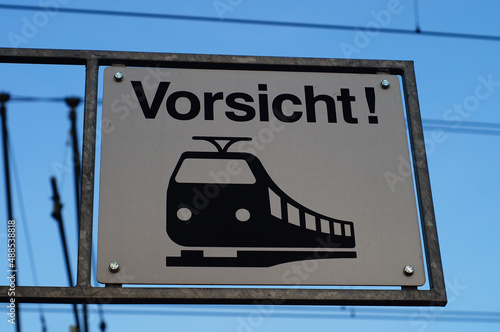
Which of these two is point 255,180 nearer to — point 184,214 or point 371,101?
point 184,214

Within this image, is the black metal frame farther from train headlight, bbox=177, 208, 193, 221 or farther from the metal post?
train headlight, bbox=177, 208, 193, 221

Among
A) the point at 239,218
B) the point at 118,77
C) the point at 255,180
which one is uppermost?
the point at 118,77

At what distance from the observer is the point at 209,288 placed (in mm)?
2969

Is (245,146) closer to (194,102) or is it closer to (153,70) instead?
(194,102)

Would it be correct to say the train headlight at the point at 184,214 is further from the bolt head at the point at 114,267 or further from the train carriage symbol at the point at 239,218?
the bolt head at the point at 114,267

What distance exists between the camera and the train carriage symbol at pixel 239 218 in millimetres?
3061

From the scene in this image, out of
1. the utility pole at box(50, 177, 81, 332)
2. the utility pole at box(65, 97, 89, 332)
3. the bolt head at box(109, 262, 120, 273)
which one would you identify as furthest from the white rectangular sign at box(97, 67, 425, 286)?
the utility pole at box(50, 177, 81, 332)

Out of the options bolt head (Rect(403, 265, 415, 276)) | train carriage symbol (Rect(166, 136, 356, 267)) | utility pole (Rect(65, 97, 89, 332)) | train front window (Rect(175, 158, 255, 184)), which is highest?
utility pole (Rect(65, 97, 89, 332))

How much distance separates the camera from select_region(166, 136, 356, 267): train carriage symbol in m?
3.06

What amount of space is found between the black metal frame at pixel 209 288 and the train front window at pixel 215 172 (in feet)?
1.22

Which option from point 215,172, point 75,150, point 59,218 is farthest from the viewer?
point 59,218

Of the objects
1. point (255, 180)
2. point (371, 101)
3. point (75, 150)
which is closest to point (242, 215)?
point (255, 180)

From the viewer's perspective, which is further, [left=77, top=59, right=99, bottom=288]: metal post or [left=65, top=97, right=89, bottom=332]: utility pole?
[left=65, top=97, right=89, bottom=332]: utility pole

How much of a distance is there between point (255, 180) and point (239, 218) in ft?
0.59
